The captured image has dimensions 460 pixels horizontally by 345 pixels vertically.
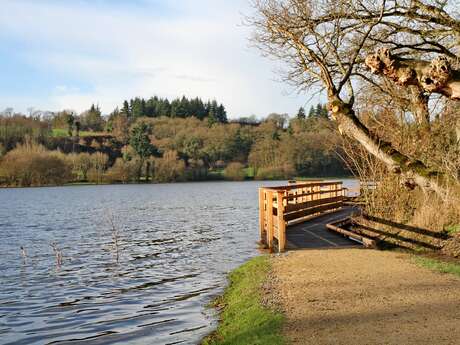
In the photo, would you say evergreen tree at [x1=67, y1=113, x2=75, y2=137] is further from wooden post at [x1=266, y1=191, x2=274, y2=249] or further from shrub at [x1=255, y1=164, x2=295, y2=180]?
wooden post at [x1=266, y1=191, x2=274, y2=249]

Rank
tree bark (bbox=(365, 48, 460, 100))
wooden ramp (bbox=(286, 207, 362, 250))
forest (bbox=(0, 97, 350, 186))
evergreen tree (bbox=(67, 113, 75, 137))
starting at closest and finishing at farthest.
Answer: tree bark (bbox=(365, 48, 460, 100))
wooden ramp (bbox=(286, 207, 362, 250))
forest (bbox=(0, 97, 350, 186))
evergreen tree (bbox=(67, 113, 75, 137))

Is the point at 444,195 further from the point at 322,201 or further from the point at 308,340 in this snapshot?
the point at 322,201

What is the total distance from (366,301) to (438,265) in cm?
394

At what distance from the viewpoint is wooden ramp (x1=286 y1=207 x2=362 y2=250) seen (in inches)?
610

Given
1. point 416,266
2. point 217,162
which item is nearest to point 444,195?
point 416,266

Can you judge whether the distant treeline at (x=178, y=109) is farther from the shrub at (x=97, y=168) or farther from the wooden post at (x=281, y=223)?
the wooden post at (x=281, y=223)

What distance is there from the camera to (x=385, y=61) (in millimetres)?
8750

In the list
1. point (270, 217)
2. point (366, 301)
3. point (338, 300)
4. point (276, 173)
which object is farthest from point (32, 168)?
point (366, 301)

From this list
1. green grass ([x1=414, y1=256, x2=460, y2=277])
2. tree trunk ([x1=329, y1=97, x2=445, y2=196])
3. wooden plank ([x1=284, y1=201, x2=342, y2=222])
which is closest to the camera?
tree trunk ([x1=329, y1=97, x2=445, y2=196])

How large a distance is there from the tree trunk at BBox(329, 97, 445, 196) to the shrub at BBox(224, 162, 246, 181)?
103 meters

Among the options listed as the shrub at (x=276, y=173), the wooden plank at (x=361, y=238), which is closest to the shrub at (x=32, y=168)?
the shrub at (x=276, y=173)

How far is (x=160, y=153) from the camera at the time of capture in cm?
12044

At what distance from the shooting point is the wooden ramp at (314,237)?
15.5 metres

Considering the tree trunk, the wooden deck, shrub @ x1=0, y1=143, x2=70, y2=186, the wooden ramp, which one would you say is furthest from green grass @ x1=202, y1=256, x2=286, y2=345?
shrub @ x1=0, y1=143, x2=70, y2=186
